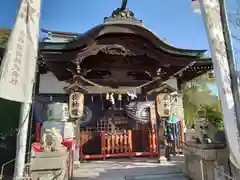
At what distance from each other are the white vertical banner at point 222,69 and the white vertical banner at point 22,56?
151 inches

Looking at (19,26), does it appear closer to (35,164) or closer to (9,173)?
(35,164)

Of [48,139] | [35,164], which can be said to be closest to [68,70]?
[48,139]

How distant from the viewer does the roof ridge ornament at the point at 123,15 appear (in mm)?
7270

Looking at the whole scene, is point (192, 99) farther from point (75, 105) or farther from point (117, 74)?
point (75, 105)

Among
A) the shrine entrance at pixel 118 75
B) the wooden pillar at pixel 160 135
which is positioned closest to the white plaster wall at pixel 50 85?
the shrine entrance at pixel 118 75

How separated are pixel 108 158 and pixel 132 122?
249 centimetres

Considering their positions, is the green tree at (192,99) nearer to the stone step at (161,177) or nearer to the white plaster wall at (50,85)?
the stone step at (161,177)

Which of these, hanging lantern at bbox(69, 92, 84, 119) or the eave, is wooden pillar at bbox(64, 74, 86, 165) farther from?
the eave

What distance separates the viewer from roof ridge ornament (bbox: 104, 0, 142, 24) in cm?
727

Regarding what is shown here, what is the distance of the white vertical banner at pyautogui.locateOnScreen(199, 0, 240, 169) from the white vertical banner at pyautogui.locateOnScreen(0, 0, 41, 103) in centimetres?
384

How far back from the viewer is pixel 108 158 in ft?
30.0

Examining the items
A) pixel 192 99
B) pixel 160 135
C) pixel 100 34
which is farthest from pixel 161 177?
pixel 192 99

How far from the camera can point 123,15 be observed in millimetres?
7629

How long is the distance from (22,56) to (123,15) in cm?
536
